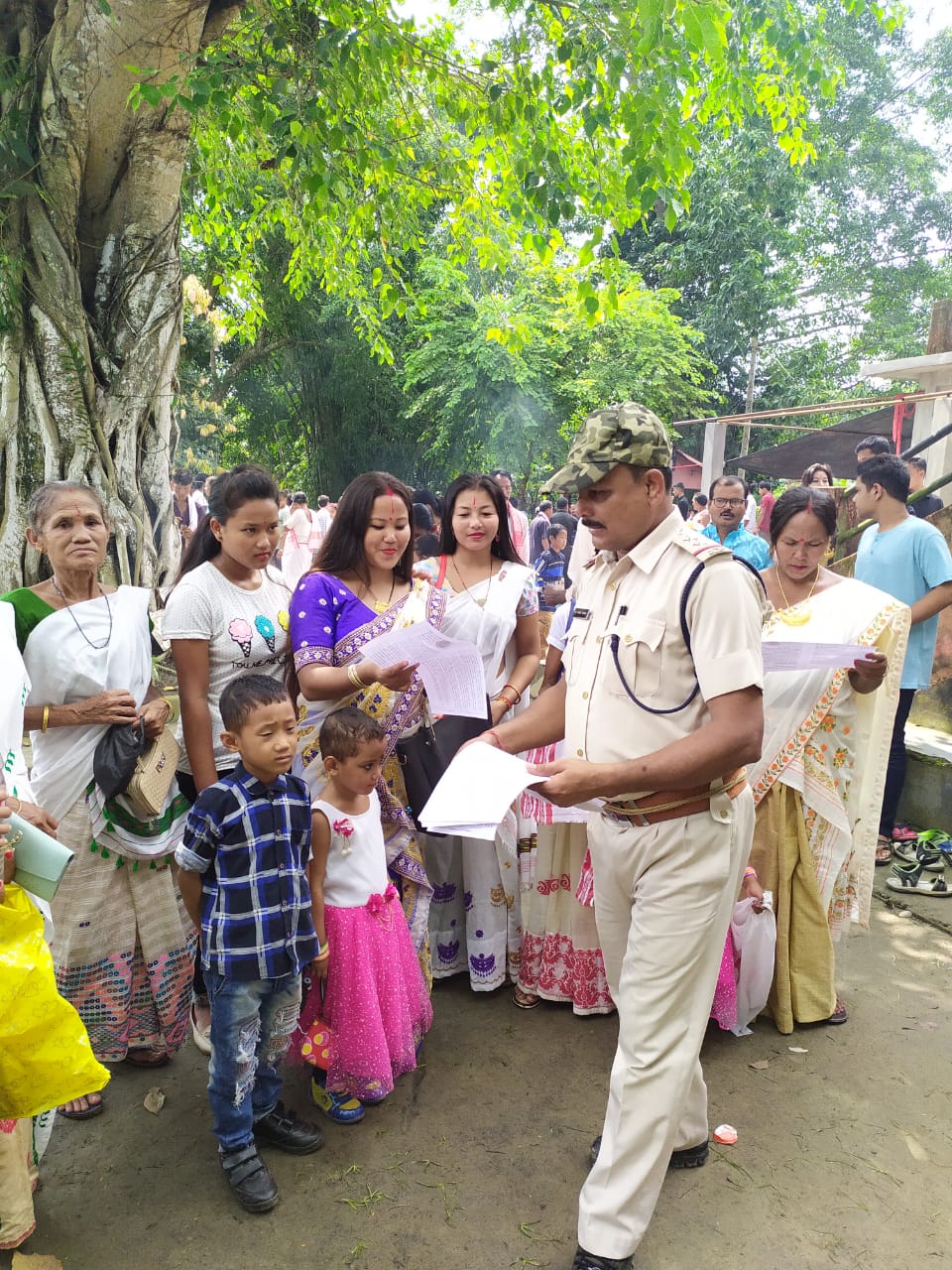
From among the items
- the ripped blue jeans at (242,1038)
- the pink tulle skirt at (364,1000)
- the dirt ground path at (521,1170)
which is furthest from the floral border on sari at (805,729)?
the ripped blue jeans at (242,1038)

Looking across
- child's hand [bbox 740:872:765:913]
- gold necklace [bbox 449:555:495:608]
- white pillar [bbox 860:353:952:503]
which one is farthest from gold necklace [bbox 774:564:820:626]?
white pillar [bbox 860:353:952:503]

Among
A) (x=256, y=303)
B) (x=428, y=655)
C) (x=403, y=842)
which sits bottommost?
(x=403, y=842)

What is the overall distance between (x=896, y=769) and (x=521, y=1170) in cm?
330

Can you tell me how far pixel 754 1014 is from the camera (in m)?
3.11

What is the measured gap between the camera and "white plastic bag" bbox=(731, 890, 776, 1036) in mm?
3049

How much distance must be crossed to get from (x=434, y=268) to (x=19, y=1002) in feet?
51.6

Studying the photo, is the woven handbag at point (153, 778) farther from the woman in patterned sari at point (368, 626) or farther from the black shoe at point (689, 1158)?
the black shoe at point (689, 1158)

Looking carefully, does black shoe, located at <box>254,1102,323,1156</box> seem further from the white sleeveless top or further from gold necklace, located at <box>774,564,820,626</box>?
gold necklace, located at <box>774,564,820,626</box>

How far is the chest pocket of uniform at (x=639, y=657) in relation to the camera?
2002 mm

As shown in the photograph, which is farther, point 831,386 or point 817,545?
point 831,386

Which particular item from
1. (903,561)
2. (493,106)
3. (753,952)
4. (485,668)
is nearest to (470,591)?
(485,668)

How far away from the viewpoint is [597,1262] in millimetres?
2008

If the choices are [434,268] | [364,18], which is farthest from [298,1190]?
[434,268]

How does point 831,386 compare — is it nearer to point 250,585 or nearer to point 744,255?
point 744,255
